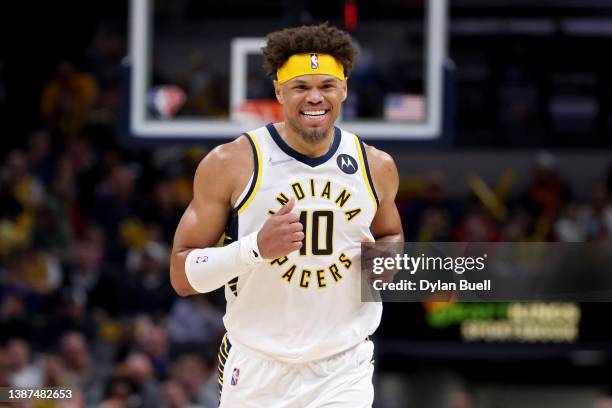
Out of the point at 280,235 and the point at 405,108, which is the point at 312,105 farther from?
the point at 405,108

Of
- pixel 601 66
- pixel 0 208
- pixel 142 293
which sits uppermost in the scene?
pixel 601 66

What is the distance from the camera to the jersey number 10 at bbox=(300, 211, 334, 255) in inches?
200

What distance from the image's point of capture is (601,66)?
13094 millimetres

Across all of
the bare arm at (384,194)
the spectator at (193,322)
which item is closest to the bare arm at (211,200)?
the bare arm at (384,194)

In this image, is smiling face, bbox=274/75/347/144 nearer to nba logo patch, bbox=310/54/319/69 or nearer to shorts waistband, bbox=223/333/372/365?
nba logo patch, bbox=310/54/319/69

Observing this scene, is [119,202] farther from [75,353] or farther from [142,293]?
[75,353]

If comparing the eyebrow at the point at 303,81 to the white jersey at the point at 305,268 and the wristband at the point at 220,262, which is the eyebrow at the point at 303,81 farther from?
the wristband at the point at 220,262

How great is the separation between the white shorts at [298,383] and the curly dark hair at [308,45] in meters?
1.23

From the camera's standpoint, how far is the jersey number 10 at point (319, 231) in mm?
5078

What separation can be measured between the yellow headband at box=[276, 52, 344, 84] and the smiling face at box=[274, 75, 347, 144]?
0.08 ft

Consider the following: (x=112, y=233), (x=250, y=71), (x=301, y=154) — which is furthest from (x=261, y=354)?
(x=112, y=233)

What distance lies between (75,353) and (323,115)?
6.49 m

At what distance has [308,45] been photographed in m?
5.20

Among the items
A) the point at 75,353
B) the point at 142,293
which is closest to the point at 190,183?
the point at 142,293
